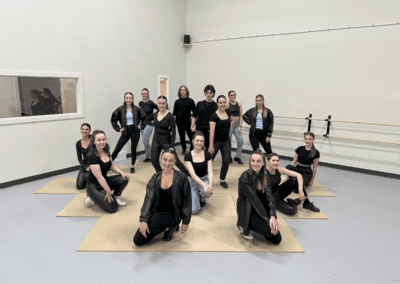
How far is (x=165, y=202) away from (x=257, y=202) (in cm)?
95

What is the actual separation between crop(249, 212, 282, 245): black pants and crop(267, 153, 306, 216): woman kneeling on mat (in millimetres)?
708

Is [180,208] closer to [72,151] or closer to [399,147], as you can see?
[72,151]

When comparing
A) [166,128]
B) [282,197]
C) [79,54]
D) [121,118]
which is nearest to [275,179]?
[282,197]

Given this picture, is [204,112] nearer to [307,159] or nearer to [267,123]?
[267,123]

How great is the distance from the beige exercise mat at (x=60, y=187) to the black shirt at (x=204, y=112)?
2.33 meters

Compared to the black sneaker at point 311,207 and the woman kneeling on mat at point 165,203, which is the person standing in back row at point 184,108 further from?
the woman kneeling on mat at point 165,203

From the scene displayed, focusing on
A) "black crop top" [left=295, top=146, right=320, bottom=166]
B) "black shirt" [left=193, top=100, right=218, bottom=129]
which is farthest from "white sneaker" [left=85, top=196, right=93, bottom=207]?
"black crop top" [left=295, top=146, right=320, bottom=166]

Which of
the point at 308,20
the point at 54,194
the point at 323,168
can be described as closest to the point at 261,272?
the point at 54,194

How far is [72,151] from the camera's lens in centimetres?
508

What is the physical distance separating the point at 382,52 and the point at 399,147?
1805 millimetres

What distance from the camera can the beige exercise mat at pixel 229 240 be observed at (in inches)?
108

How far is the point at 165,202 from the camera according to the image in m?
2.73

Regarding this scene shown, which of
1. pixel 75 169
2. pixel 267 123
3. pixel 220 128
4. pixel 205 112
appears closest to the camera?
pixel 220 128

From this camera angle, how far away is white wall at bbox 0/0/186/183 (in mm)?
4188
